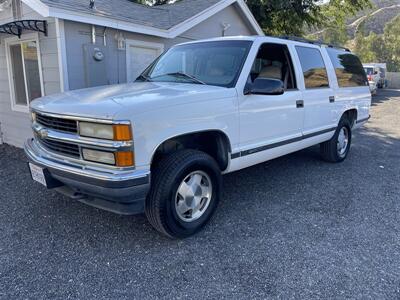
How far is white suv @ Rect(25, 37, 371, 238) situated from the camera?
9.45ft

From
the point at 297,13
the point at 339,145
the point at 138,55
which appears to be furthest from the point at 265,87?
the point at 297,13

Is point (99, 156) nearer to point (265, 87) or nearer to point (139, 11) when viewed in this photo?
point (265, 87)

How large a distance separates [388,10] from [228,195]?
121 metres

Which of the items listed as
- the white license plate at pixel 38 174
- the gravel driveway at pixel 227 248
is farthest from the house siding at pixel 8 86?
the white license plate at pixel 38 174

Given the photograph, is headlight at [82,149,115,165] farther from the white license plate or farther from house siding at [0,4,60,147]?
house siding at [0,4,60,147]

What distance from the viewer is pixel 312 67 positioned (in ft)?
17.1

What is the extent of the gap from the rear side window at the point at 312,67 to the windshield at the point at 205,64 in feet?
4.20

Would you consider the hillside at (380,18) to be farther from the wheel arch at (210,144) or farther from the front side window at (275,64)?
the wheel arch at (210,144)

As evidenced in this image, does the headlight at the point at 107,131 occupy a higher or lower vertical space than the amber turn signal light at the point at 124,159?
higher

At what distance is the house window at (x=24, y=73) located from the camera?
6906 mm

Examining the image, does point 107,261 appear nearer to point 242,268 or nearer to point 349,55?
point 242,268

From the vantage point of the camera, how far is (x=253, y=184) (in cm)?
519

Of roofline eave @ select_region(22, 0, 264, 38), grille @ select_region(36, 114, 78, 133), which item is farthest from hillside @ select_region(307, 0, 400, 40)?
grille @ select_region(36, 114, 78, 133)

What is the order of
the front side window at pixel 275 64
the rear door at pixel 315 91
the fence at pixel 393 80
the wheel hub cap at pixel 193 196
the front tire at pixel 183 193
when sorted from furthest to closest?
the fence at pixel 393 80 < the rear door at pixel 315 91 < the front side window at pixel 275 64 < the wheel hub cap at pixel 193 196 < the front tire at pixel 183 193
